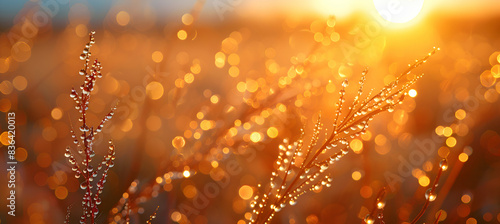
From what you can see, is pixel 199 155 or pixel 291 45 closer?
pixel 199 155

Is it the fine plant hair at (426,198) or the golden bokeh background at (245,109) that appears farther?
the golden bokeh background at (245,109)

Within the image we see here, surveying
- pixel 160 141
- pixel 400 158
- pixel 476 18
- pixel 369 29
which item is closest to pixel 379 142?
pixel 400 158

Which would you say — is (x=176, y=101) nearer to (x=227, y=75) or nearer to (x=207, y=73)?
(x=227, y=75)

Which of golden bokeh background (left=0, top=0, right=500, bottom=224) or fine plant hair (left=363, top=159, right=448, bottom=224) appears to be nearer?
fine plant hair (left=363, top=159, right=448, bottom=224)

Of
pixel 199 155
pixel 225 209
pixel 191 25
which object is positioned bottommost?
pixel 225 209

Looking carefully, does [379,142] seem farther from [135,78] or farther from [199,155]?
[135,78]


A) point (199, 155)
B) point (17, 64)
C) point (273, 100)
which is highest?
point (17, 64)

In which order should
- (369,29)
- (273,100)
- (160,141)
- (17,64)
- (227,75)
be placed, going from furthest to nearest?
(227,75) → (160,141) → (17,64) → (369,29) → (273,100)

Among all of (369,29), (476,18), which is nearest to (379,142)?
(369,29)

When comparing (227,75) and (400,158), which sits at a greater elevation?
(227,75)

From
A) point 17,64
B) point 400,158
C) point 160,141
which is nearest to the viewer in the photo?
point 400,158
